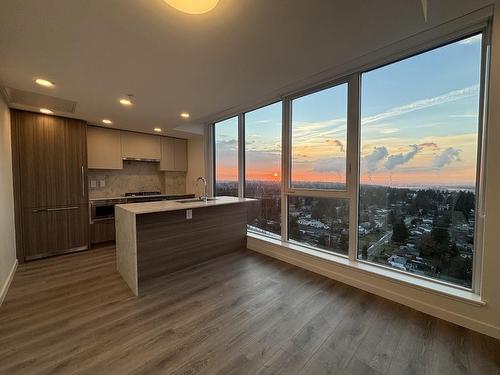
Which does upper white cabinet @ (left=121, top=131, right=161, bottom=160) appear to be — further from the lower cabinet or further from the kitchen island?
the kitchen island

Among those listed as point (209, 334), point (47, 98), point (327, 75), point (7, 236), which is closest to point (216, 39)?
point (327, 75)

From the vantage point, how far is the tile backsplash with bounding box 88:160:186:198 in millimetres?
4517

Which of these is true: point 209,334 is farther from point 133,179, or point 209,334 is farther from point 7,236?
point 133,179

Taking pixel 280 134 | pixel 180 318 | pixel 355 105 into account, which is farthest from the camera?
pixel 280 134

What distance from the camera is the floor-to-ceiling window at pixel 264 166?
140 inches

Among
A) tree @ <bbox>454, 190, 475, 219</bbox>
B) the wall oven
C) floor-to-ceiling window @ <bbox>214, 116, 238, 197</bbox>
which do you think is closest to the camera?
tree @ <bbox>454, 190, 475, 219</bbox>

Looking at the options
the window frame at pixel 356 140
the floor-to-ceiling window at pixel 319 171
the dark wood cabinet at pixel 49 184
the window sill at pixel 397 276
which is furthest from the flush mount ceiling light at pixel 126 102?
the window sill at pixel 397 276

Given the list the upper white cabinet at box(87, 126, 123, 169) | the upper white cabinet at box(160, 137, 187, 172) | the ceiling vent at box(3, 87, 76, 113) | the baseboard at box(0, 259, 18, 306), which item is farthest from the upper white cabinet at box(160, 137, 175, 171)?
the baseboard at box(0, 259, 18, 306)

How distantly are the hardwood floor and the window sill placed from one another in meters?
0.25

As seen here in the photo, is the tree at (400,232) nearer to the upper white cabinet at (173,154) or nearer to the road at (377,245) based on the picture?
the road at (377,245)

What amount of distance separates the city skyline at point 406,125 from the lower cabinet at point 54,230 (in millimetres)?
3874

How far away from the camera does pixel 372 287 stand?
2375mm

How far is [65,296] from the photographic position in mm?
2336

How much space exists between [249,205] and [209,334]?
97.4 inches
